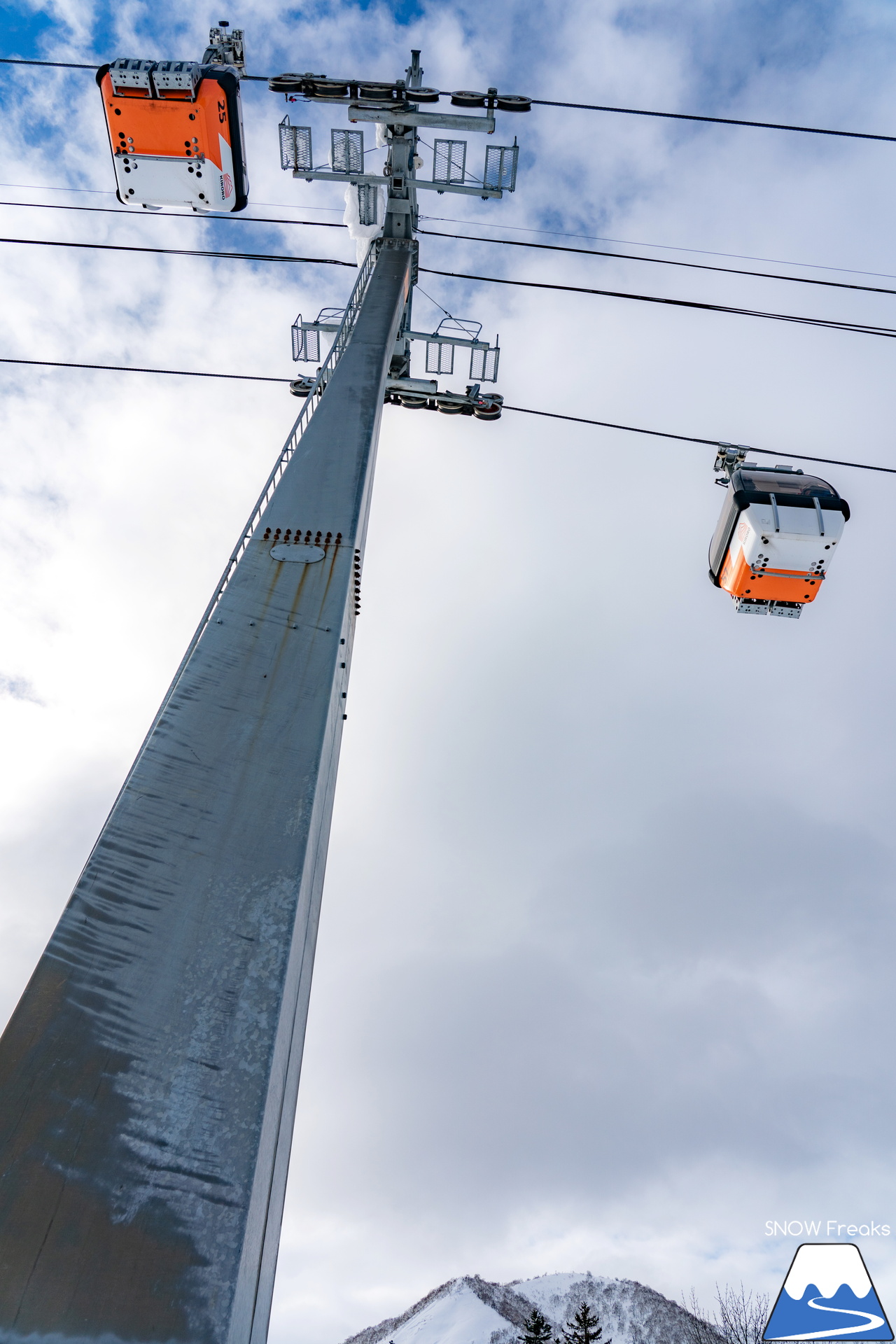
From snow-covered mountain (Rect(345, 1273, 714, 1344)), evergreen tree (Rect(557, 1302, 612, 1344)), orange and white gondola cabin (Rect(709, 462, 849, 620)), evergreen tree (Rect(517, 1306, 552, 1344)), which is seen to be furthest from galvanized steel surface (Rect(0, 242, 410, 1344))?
snow-covered mountain (Rect(345, 1273, 714, 1344))

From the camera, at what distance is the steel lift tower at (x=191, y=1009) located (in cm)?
295

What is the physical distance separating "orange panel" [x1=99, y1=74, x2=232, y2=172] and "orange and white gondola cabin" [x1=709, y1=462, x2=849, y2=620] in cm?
827

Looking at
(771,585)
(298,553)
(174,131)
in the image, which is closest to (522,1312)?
(771,585)

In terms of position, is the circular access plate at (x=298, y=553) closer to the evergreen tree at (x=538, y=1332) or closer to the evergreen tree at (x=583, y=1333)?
the evergreen tree at (x=538, y=1332)

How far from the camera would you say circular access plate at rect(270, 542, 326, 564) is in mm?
6477

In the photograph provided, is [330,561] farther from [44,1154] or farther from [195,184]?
[195,184]

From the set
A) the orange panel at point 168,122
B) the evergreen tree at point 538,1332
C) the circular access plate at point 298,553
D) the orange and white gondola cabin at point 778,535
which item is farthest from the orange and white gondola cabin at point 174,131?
the evergreen tree at point 538,1332

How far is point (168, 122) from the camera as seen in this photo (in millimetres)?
8953

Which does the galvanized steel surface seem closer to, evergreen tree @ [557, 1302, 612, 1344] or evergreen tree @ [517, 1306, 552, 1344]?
evergreen tree @ [517, 1306, 552, 1344]

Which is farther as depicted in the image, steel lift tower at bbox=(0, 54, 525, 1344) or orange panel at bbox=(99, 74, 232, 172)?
orange panel at bbox=(99, 74, 232, 172)

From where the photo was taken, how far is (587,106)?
1108 centimetres

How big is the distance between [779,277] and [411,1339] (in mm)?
146995

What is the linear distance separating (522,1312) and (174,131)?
487ft

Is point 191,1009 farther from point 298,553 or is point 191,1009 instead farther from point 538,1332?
point 538,1332
